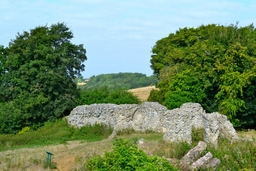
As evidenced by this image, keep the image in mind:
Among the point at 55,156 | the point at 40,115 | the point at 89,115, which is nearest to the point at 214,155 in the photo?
the point at 55,156

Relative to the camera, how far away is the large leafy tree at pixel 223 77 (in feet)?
98.5

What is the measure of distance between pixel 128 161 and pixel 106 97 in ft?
83.0

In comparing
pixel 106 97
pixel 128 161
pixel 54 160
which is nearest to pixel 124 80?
pixel 106 97

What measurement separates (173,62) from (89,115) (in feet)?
45.1

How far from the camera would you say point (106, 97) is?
123ft

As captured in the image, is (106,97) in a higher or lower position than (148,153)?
higher

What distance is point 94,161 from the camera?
13.1 meters

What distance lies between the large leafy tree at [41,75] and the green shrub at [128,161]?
73.4 feet

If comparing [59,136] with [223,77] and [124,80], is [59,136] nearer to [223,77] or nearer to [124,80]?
[223,77]

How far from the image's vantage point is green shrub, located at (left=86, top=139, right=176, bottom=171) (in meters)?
12.1

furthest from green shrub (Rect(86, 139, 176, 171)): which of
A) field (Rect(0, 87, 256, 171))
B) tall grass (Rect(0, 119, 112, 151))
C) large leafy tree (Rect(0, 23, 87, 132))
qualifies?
large leafy tree (Rect(0, 23, 87, 132))

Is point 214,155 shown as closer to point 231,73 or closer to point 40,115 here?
point 231,73

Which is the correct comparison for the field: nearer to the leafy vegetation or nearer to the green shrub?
the green shrub

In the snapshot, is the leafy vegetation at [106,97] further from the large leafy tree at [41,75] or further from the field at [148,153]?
the field at [148,153]
